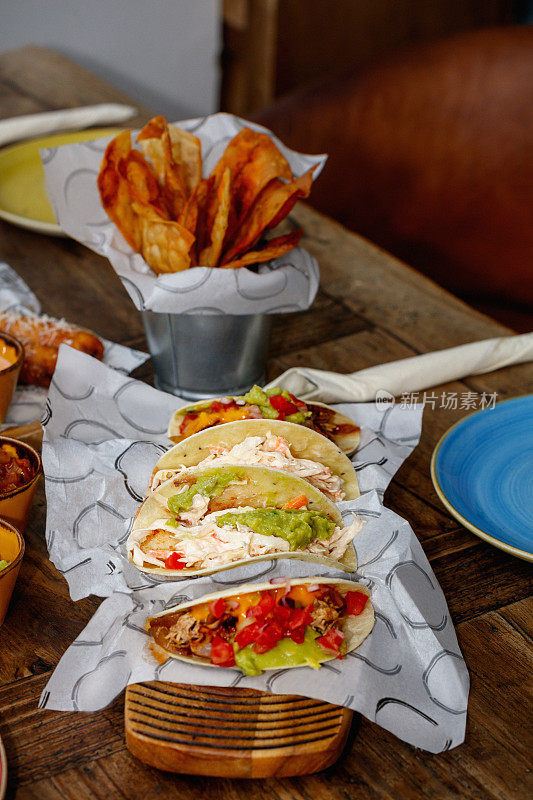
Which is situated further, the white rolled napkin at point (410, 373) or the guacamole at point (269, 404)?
the white rolled napkin at point (410, 373)

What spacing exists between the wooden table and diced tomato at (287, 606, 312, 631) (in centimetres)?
17

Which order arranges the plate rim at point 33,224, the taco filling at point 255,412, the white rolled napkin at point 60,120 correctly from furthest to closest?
the white rolled napkin at point 60,120, the plate rim at point 33,224, the taco filling at point 255,412

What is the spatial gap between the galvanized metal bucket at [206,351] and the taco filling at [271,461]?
339mm

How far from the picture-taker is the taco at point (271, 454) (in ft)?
4.89

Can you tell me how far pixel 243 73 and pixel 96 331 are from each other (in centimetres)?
307

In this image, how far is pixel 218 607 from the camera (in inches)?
49.5

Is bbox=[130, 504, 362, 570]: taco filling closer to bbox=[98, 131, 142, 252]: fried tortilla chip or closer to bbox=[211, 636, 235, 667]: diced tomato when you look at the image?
bbox=[211, 636, 235, 667]: diced tomato

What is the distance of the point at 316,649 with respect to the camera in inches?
48.4

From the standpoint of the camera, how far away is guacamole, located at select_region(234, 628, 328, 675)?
3.95 ft

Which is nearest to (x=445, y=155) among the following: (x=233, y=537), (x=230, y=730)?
(x=233, y=537)

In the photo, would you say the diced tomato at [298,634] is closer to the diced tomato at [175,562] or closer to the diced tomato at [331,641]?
the diced tomato at [331,641]

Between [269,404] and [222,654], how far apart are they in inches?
21.4

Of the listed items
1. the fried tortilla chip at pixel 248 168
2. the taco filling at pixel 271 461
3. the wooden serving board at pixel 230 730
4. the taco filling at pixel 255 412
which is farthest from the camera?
the fried tortilla chip at pixel 248 168

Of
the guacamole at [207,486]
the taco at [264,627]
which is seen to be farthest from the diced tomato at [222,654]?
the guacamole at [207,486]
